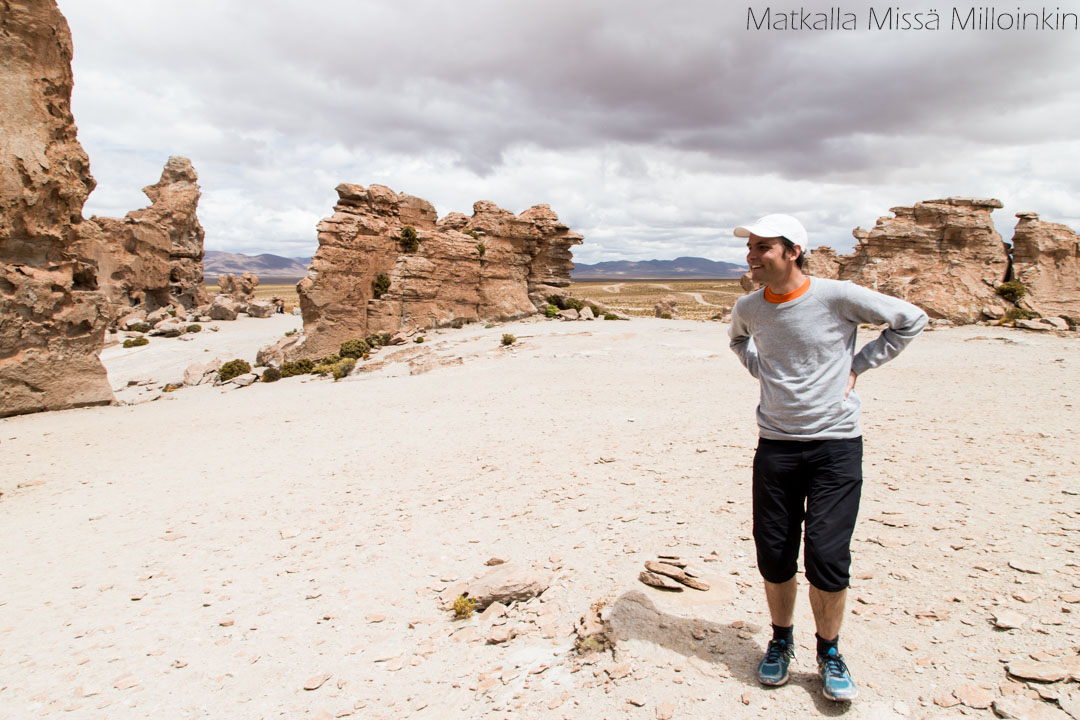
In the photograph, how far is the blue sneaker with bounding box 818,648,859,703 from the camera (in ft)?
8.94

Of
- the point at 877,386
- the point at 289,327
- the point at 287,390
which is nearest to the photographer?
the point at 877,386

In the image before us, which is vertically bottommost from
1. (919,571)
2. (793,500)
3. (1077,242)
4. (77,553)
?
(77,553)

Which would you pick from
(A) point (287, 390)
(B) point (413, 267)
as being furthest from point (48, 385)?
(B) point (413, 267)

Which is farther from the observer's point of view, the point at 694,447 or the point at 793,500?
the point at 694,447

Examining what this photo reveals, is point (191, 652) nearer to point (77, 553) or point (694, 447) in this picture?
point (77, 553)

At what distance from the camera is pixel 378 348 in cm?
2227

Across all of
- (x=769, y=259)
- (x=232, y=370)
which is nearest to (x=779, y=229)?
(x=769, y=259)

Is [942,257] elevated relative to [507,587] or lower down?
elevated

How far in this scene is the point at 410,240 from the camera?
23.9 meters

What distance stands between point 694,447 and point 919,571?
383 cm

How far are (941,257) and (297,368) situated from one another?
25.7 metres

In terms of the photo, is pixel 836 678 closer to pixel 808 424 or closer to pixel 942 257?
pixel 808 424

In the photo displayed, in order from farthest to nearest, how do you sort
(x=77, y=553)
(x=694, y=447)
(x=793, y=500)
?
(x=694, y=447) → (x=77, y=553) → (x=793, y=500)

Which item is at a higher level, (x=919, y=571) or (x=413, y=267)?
(x=413, y=267)
